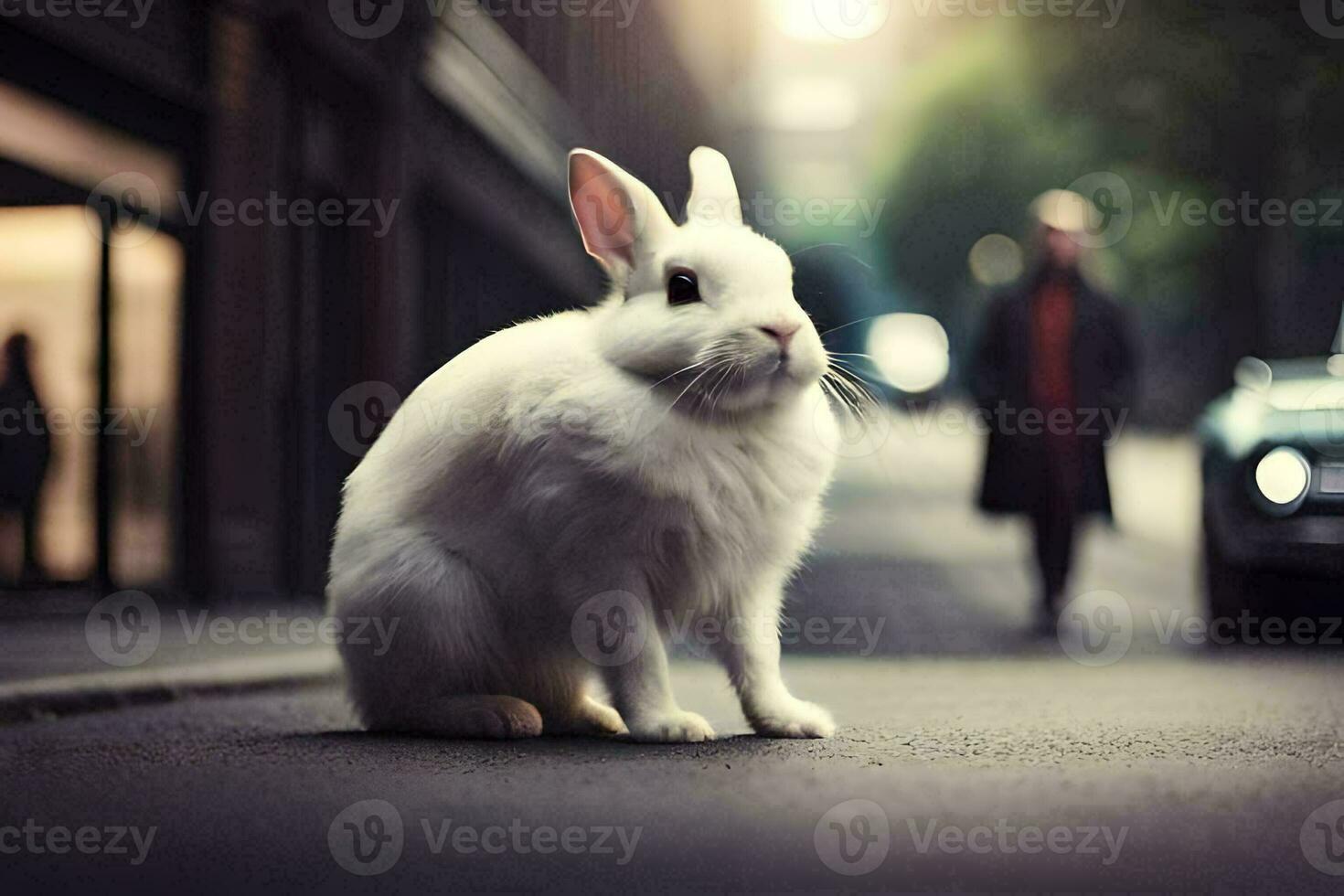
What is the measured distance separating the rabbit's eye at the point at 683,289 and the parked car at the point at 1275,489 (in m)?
5.46

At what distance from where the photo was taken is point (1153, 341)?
158 ft

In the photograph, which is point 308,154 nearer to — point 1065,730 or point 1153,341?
point 1065,730

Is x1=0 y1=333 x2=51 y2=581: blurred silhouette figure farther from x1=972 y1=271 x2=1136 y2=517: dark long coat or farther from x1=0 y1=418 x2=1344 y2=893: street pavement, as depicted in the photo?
x1=972 y1=271 x2=1136 y2=517: dark long coat

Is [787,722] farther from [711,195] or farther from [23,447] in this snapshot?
[23,447]

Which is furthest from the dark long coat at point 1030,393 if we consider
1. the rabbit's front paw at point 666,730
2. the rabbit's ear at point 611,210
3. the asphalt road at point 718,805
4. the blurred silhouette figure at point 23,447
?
the rabbit's ear at point 611,210

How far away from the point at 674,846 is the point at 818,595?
9.02 meters

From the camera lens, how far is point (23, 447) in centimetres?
1066

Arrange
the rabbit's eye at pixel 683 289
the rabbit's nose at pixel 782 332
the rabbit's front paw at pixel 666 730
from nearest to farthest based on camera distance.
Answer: the rabbit's nose at pixel 782 332
the rabbit's eye at pixel 683 289
the rabbit's front paw at pixel 666 730

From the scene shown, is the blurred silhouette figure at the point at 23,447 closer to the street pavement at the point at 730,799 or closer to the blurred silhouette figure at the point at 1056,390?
the street pavement at the point at 730,799

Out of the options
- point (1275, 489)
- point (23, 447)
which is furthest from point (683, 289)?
point (23, 447)

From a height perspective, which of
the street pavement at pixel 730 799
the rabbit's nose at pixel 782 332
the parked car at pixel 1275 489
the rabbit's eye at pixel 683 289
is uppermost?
the rabbit's eye at pixel 683 289

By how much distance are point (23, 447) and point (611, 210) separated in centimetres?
723

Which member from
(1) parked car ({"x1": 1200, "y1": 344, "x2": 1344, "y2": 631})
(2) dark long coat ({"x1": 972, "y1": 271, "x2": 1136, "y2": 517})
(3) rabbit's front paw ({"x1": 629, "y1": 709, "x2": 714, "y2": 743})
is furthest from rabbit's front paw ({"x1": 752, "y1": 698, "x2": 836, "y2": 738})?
(2) dark long coat ({"x1": 972, "y1": 271, "x2": 1136, "y2": 517})

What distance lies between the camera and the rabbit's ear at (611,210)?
445 cm
